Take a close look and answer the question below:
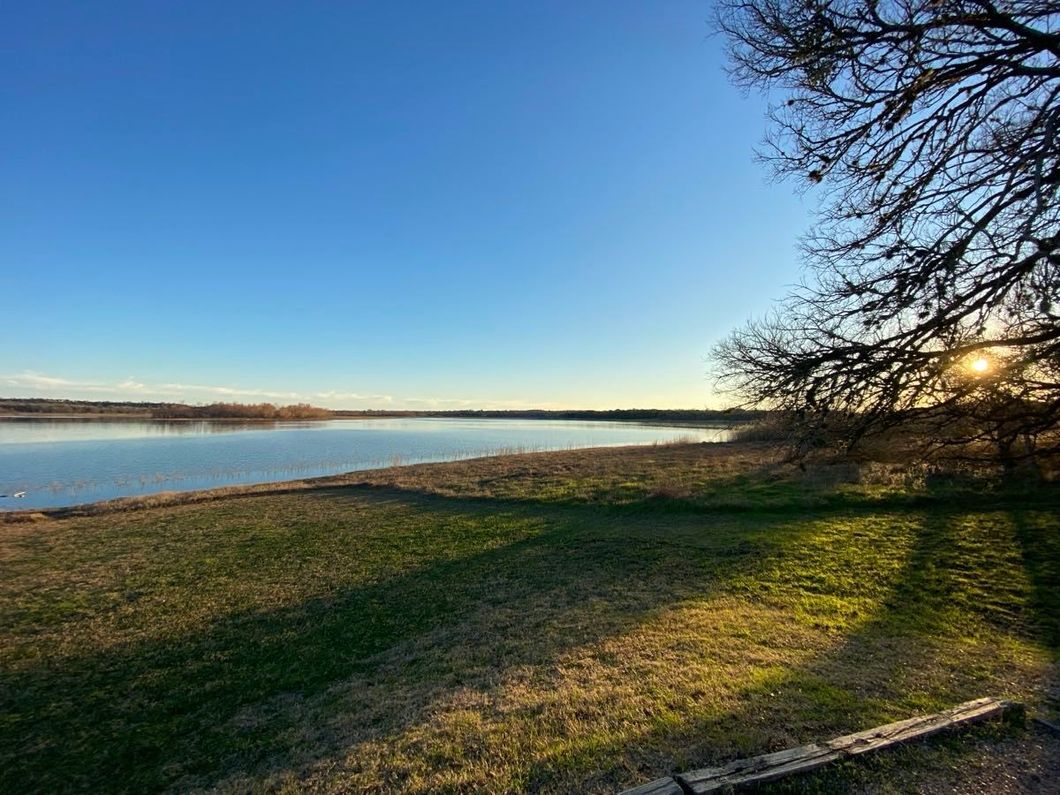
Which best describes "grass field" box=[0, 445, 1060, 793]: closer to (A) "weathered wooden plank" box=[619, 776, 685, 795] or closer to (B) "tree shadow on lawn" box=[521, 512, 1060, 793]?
(B) "tree shadow on lawn" box=[521, 512, 1060, 793]

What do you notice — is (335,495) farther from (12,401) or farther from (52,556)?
(12,401)

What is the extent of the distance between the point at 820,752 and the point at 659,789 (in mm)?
1193

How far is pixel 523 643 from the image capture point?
685cm

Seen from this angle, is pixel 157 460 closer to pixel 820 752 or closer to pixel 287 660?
pixel 287 660

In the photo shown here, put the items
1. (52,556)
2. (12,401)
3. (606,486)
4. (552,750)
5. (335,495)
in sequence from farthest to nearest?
(12,401)
(335,495)
(606,486)
(52,556)
(552,750)

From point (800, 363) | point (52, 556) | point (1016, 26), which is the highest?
point (1016, 26)

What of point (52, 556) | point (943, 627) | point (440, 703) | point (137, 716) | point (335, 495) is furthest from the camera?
point (335, 495)

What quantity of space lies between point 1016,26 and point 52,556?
19.4 m

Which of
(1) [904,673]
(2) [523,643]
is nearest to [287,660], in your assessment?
(2) [523,643]

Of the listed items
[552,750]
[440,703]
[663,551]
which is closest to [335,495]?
[663,551]

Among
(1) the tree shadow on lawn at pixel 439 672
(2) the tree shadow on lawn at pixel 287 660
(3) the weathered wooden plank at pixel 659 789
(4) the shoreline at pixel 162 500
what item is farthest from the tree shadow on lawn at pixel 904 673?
(4) the shoreline at pixel 162 500

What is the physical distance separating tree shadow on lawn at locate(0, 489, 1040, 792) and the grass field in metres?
0.04

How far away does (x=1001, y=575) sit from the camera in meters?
8.43

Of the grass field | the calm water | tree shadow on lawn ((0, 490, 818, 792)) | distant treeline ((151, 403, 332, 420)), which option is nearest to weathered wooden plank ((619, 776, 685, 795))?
the grass field
